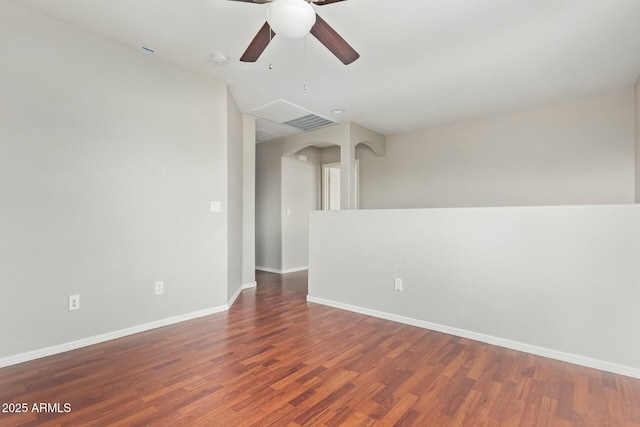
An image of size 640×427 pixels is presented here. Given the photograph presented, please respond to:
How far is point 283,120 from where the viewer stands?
483 cm

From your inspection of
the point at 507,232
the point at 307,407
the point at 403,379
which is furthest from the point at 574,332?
the point at 307,407

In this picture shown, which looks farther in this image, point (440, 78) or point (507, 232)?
point (440, 78)

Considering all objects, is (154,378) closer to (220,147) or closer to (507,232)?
(220,147)

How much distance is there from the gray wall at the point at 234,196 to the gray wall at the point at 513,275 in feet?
4.80

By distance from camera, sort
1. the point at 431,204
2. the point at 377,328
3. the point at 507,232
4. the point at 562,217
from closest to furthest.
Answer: the point at 562,217
the point at 507,232
the point at 377,328
the point at 431,204

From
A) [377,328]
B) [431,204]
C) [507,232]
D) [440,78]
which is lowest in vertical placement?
[377,328]

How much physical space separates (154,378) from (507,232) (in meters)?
2.95

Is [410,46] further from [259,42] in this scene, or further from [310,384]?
[310,384]

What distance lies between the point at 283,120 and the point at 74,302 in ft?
11.5

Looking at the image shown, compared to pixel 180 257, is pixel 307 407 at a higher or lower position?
lower

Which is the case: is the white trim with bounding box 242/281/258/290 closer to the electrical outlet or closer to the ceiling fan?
the electrical outlet

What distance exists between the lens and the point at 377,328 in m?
3.03

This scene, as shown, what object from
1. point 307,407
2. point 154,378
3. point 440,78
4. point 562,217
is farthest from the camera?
point 440,78

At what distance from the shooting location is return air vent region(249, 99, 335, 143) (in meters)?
4.28
